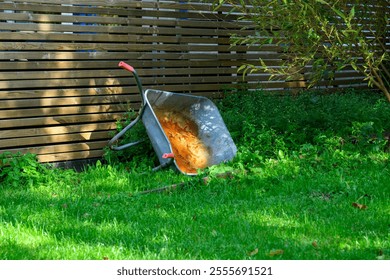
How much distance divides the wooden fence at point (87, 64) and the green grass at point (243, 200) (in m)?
0.50

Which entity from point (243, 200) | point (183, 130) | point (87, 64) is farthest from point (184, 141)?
point (243, 200)

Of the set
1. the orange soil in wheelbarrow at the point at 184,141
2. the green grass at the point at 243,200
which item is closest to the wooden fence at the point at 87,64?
the green grass at the point at 243,200

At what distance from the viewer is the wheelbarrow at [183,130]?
686cm

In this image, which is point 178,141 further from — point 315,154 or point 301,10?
point 301,10

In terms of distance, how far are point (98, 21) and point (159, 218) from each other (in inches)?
141

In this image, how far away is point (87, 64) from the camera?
7.70 meters

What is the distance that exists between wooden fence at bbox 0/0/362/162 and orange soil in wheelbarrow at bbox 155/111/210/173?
2.49 feet

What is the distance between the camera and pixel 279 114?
8.06m

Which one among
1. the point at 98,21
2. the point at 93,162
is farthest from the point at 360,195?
the point at 98,21

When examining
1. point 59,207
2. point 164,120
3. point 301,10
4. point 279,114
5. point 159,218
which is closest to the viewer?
point 159,218

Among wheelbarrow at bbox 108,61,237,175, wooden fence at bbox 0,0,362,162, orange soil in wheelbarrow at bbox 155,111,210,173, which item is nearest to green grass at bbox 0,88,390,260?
wheelbarrow at bbox 108,61,237,175

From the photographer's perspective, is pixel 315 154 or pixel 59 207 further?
pixel 315 154

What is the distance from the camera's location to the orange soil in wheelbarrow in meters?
7.18

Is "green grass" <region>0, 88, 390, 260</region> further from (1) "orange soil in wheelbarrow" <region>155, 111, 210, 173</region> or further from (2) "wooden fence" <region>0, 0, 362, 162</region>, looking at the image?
(2) "wooden fence" <region>0, 0, 362, 162</region>
